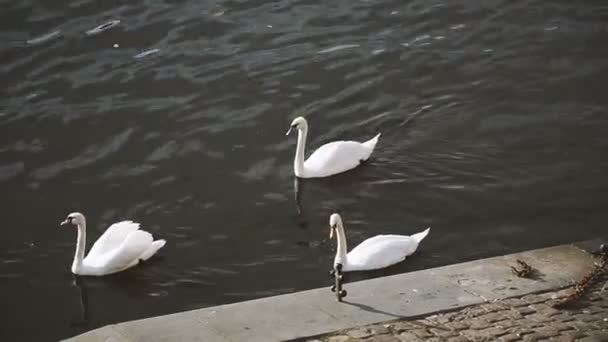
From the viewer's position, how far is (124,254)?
41.0 ft

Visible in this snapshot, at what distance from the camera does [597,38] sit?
18.0 meters

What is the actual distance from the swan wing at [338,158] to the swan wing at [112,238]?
2856 millimetres

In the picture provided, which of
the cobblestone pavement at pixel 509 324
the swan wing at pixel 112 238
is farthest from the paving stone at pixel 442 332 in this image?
the swan wing at pixel 112 238

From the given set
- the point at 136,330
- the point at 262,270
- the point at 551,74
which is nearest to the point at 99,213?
the point at 262,270

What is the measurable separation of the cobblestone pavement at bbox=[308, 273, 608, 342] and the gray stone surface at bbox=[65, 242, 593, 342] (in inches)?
0.7

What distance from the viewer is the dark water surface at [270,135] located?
12.4 m

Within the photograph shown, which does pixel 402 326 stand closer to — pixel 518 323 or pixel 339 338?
pixel 339 338

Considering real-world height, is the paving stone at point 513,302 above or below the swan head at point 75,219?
below

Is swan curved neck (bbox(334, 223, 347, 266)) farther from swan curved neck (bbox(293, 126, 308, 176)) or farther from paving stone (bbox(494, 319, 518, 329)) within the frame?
paving stone (bbox(494, 319, 518, 329))

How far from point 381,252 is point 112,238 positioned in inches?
119

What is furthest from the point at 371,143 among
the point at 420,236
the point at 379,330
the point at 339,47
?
the point at 379,330

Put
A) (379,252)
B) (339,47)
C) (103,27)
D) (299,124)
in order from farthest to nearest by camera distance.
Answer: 1. (103,27)
2. (339,47)
3. (299,124)
4. (379,252)

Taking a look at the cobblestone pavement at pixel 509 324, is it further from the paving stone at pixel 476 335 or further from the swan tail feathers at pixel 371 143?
the swan tail feathers at pixel 371 143

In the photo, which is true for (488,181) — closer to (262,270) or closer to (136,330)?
(262,270)
